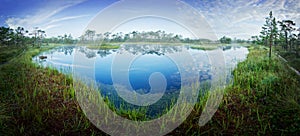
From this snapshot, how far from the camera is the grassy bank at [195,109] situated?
7.11 feet

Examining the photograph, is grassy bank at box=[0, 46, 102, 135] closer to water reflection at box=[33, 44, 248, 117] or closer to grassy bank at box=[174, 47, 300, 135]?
water reflection at box=[33, 44, 248, 117]

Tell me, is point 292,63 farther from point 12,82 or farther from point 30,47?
point 30,47

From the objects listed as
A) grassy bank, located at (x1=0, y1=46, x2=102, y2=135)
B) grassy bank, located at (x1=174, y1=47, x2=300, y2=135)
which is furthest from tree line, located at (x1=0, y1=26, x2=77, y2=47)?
grassy bank, located at (x1=174, y1=47, x2=300, y2=135)

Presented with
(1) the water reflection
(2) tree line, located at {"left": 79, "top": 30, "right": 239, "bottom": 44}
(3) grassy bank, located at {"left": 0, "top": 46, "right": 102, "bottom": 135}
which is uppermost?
(2) tree line, located at {"left": 79, "top": 30, "right": 239, "bottom": 44}

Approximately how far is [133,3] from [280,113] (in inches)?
93.5

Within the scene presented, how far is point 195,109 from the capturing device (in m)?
2.61

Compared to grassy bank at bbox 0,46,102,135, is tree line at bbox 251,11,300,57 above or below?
above

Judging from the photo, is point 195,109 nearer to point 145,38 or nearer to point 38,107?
point 145,38

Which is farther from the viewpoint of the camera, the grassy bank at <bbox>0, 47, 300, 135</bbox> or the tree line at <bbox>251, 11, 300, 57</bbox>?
the tree line at <bbox>251, 11, 300, 57</bbox>

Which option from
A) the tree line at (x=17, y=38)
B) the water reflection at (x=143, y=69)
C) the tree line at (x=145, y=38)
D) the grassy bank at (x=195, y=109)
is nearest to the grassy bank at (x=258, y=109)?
the grassy bank at (x=195, y=109)

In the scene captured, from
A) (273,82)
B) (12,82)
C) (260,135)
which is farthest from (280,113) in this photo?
(12,82)

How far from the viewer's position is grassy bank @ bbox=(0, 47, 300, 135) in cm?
217

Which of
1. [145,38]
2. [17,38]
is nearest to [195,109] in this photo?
[145,38]

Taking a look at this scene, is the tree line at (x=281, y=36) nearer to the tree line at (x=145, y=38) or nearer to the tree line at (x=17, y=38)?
the tree line at (x=145, y=38)
